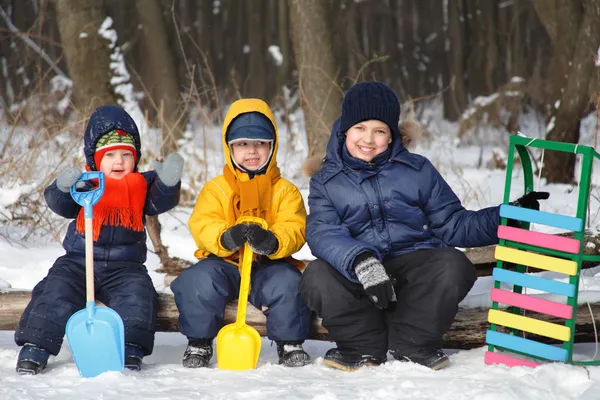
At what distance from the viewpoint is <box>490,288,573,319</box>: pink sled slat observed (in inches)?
125

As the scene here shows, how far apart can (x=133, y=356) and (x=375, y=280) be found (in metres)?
1.03

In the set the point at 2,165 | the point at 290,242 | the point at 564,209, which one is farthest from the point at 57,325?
the point at 564,209

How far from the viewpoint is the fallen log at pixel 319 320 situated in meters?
3.46

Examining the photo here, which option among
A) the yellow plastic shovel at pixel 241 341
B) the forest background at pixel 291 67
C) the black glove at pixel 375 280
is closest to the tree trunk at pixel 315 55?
the forest background at pixel 291 67

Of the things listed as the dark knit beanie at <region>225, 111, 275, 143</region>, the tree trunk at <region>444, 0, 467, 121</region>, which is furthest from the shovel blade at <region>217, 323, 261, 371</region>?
the tree trunk at <region>444, 0, 467, 121</region>

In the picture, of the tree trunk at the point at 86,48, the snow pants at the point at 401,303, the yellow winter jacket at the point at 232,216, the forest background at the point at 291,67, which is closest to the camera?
the snow pants at the point at 401,303

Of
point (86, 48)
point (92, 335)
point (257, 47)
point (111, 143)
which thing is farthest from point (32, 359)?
point (257, 47)

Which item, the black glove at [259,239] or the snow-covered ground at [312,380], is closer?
the snow-covered ground at [312,380]

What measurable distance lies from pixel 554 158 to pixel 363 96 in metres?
4.15

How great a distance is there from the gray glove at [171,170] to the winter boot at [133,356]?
71 cm

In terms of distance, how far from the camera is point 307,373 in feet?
10.9

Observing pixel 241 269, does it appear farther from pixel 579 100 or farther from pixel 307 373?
pixel 579 100

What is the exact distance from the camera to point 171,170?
361 cm

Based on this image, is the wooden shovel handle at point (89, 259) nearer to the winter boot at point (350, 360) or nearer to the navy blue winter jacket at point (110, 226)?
the navy blue winter jacket at point (110, 226)
